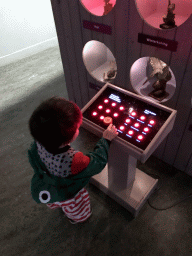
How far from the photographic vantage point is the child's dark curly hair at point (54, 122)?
852 millimetres

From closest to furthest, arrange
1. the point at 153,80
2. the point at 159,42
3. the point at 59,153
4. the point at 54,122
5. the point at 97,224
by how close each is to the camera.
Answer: the point at 54,122 → the point at 59,153 → the point at 159,42 → the point at 97,224 → the point at 153,80

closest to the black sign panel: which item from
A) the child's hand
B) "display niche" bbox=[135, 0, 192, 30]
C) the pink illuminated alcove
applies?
"display niche" bbox=[135, 0, 192, 30]

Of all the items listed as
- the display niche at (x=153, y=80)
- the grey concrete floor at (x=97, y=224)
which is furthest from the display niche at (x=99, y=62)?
the grey concrete floor at (x=97, y=224)

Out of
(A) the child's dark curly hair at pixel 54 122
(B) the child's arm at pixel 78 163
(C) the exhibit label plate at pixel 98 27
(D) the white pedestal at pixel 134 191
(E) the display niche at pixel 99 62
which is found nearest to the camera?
(A) the child's dark curly hair at pixel 54 122

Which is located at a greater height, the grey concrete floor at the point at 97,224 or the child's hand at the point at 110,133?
the child's hand at the point at 110,133

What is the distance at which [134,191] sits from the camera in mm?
1689

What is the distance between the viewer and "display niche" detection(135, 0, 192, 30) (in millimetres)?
1229

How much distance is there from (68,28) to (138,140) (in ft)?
4.14

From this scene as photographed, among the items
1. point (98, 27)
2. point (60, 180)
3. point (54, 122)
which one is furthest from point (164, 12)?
Answer: point (60, 180)

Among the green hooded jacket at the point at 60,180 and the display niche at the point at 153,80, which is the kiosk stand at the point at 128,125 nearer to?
the green hooded jacket at the point at 60,180

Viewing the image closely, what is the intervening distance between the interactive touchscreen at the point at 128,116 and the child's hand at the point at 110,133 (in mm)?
31

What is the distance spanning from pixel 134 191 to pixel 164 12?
1.40 metres

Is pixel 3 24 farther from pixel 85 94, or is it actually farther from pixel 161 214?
pixel 161 214

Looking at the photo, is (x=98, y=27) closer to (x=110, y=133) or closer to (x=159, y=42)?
(x=159, y=42)
